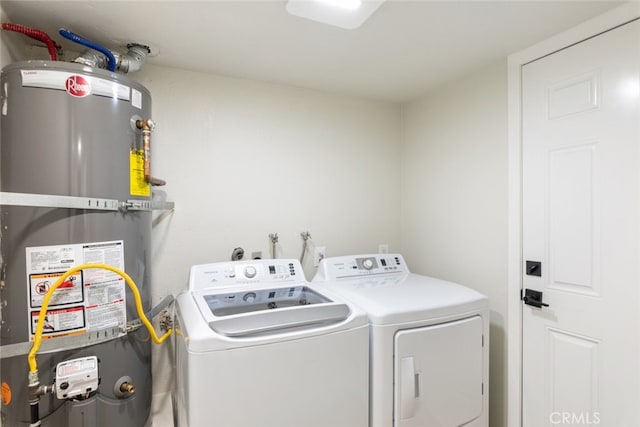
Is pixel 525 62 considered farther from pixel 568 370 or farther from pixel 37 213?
pixel 37 213

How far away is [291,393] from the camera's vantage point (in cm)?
119

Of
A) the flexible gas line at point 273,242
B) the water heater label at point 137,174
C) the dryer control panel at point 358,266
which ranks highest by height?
the water heater label at point 137,174

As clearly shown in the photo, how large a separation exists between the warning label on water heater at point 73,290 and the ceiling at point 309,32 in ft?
3.31

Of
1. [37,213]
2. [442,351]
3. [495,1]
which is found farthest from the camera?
[442,351]

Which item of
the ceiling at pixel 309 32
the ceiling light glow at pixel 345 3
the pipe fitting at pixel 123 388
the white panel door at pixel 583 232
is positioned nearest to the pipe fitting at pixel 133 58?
the ceiling at pixel 309 32

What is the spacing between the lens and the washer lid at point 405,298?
138cm

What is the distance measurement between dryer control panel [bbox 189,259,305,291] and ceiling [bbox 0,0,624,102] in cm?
116

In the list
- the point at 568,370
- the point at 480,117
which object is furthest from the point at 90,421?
the point at 480,117

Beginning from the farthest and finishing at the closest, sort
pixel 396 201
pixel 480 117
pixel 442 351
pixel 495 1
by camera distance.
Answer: pixel 396 201
pixel 480 117
pixel 442 351
pixel 495 1

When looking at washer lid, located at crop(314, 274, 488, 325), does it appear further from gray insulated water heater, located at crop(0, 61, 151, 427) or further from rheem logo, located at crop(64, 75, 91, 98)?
rheem logo, located at crop(64, 75, 91, 98)

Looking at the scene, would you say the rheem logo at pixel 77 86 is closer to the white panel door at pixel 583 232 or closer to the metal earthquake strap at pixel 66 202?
the metal earthquake strap at pixel 66 202

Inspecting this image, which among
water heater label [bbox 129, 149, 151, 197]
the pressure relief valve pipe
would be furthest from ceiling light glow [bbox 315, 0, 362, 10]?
water heater label [bbox 129, 149, 151, 197]

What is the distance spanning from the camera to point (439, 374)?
4.70ft

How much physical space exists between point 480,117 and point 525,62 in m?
0.35
